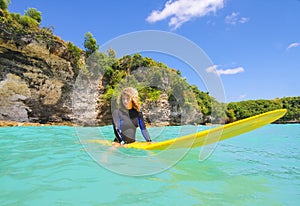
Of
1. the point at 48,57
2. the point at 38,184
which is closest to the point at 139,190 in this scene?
the point at 38,184

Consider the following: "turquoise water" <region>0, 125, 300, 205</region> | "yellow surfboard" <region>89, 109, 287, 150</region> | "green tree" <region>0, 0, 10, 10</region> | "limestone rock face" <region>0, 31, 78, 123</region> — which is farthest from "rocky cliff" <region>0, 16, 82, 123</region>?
"yellow surfboard" <region>89, 109, 287, 150</region>

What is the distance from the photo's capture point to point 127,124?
4273mm

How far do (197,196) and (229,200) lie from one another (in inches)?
10.1

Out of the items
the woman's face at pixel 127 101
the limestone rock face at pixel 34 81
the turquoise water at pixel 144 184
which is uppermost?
the limestone rock face at pixel 34 81

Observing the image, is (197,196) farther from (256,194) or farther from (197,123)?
(197,123)

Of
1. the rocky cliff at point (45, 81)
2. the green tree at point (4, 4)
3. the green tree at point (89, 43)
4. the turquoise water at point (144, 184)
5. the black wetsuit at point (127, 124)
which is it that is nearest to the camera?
the turquoise water at point (144, 184)

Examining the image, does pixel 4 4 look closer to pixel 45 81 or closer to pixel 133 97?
pixel 45 81

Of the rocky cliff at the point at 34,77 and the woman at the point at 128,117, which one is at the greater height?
the rocky cliff at the point at 34,77

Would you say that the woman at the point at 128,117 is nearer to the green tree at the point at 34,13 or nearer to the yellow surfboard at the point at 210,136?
the yellow surfboard at the point at 210,136

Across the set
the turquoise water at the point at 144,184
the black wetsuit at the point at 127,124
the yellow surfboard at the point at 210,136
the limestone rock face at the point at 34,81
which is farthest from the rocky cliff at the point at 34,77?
the yellow surfboard at the point at 210,136

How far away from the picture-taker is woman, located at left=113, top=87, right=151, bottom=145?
4.18 m

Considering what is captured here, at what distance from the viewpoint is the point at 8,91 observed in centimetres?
1209

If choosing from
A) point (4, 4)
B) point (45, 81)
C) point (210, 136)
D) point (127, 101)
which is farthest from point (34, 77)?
point (210, 136)

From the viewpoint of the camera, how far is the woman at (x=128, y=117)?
4184mm
